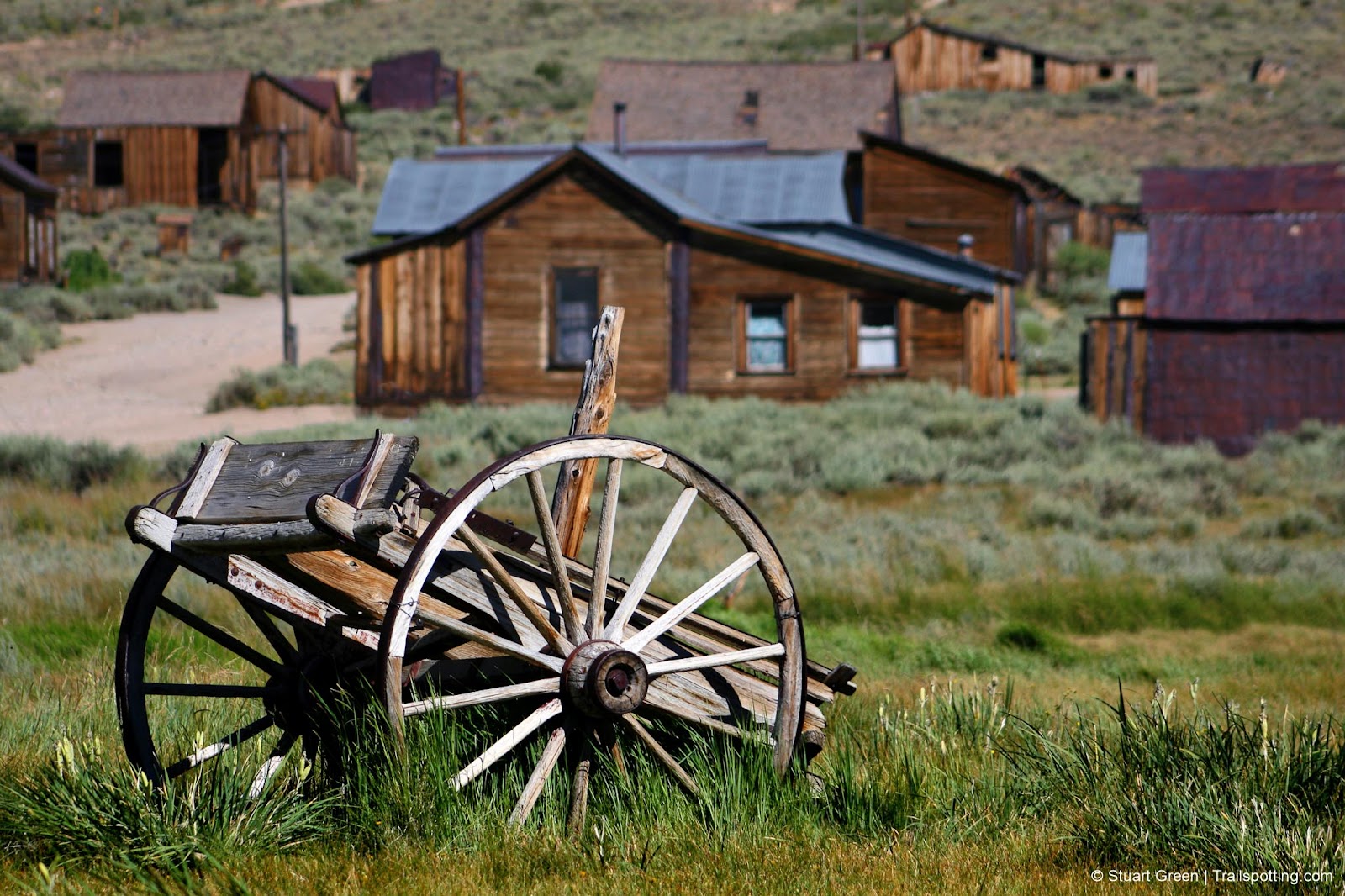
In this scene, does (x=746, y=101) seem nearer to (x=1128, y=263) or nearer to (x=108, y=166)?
(x=1128, y=263)

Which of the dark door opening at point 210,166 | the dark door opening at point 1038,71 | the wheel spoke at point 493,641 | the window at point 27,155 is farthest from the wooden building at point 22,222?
the dark door opening at point 1038,71

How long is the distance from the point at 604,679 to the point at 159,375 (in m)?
25.7

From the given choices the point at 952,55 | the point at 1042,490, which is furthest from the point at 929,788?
the point at 952,55

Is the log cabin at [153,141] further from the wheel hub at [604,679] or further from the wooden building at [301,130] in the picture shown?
the wheel hub at [604,679]

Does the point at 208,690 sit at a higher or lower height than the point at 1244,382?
lower

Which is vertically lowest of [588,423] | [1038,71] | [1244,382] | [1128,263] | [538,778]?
[538,778]

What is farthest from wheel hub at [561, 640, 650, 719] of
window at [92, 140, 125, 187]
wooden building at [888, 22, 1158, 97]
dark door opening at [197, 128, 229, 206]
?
wooden building at [888, 22, 1158, 97]

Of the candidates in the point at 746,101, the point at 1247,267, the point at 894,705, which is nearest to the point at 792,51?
the point at 746,101

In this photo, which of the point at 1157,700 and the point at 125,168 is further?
the point at 125,168

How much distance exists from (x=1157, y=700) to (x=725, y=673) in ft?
5.42

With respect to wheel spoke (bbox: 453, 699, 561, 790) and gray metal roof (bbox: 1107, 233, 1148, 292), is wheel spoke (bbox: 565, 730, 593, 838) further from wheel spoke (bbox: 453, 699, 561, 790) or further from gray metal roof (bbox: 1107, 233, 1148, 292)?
gray metal roof (bbox: 1107, 233, 1148, 292)

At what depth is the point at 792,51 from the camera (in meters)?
72.9

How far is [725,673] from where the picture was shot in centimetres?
531

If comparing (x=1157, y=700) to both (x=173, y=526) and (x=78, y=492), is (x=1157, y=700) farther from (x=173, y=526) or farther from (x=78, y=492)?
(x=78, y=492)
